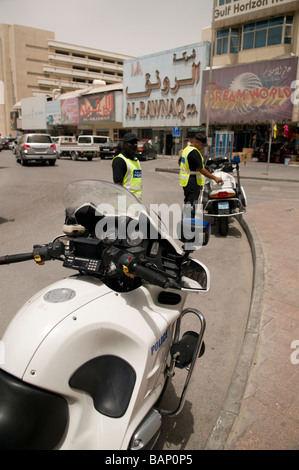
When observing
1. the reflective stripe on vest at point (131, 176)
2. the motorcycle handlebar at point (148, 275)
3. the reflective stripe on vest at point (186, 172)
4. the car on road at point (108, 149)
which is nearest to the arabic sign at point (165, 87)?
the car on road at point (108, 149)

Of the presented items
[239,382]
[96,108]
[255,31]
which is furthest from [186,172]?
[96,108]

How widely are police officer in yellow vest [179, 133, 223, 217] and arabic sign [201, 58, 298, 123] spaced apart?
21.3m

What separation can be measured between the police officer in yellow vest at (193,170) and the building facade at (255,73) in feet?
63.5

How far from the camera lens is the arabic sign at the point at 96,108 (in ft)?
129

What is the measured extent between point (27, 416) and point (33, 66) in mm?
78109

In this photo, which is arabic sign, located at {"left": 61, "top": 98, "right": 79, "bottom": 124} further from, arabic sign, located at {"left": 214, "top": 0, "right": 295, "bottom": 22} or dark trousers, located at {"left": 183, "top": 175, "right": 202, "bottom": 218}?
dark trousers, located at {"left": 183, "top": 175, "right": 202, "bottom": 218}

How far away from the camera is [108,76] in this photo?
74.6 metres

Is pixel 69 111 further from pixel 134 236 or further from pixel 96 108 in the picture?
pixel 134 236

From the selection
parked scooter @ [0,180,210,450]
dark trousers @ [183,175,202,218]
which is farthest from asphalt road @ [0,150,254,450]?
dark trousers @ [183,175,202,218]

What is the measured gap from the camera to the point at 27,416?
4.74ft

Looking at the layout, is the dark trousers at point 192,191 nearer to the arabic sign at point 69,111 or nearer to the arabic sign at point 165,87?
the arabic sign at point 165,87

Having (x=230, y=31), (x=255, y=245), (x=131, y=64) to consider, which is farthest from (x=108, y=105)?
(x=255, y=245)

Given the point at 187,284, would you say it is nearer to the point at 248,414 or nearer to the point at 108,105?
the point at 248,414

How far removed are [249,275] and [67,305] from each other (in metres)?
3.96
